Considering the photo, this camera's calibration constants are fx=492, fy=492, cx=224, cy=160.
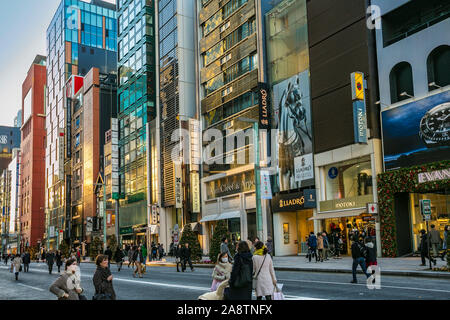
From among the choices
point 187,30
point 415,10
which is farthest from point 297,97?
point 187,30

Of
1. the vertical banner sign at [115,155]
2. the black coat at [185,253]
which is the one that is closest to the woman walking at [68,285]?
the black coat at [185,253]

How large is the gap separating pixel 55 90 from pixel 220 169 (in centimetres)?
7729

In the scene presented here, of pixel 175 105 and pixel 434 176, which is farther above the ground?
pixel 175 105

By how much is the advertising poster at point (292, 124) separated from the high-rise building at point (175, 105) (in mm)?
15248

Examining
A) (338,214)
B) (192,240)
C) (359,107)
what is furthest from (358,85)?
(192,240)

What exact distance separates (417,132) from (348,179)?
647 centimetres

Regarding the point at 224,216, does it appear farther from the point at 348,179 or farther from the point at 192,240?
the point at 348,179

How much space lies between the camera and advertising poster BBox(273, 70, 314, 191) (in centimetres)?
3744

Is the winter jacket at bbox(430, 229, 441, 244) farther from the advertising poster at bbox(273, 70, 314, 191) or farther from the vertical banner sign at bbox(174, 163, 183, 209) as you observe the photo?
the vertical banner sign at bbox(174, 163, 183, 209)

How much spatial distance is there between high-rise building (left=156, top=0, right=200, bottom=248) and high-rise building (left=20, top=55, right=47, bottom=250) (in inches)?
2845

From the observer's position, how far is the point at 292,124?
39031 millimetres

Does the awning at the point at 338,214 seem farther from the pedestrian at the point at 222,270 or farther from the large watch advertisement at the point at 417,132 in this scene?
the pedestrian at the point at 222,270

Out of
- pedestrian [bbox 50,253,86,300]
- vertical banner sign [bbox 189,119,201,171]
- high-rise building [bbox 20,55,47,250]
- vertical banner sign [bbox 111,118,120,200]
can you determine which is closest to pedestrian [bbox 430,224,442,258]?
pedestrian [bbox 50,253,86,300]
